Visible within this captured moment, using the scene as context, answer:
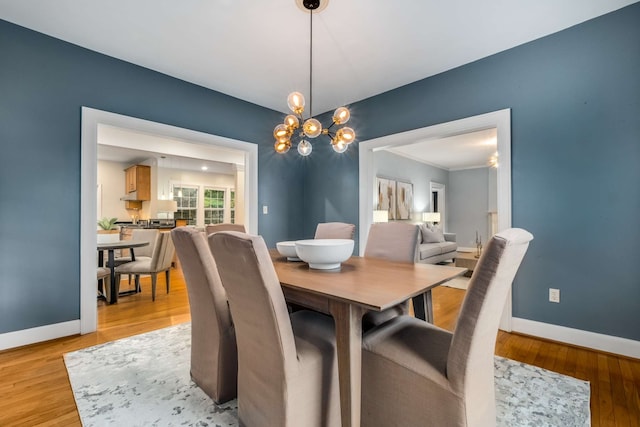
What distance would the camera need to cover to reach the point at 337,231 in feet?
8.41

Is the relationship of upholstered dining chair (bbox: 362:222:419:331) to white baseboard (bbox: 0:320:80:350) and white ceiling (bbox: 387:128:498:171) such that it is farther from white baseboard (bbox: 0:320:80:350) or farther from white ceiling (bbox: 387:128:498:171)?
white ceiling (bbox: 387:128:498:171)

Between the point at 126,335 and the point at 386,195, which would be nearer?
the point at 126,335

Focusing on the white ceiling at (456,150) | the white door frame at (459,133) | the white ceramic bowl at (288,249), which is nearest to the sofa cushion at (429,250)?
the white door frame at (459,133)

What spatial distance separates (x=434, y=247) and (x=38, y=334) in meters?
5.24

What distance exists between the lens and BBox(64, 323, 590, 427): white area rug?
148 cm

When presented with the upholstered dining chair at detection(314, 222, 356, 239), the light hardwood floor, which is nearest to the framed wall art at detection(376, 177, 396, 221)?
the light hardwood floor

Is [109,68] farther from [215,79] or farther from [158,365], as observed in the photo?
[158,365]

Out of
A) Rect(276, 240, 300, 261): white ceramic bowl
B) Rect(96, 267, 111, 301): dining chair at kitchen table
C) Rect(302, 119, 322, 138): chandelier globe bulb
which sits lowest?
Rect(96, 267, 111, 301): dining chair at kitchen table

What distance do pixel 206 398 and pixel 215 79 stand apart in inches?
119

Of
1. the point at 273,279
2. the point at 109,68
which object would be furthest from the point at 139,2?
the point at 273,279

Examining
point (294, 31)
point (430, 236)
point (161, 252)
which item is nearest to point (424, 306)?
point (294, 31)

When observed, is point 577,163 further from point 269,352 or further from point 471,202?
point 471,202

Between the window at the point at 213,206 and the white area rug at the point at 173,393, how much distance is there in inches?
252

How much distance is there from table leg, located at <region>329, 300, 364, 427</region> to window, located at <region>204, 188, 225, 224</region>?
784 centimetres
